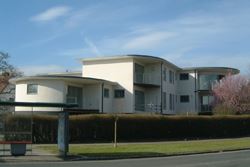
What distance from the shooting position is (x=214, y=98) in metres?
65.7

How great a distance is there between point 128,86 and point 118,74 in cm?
187

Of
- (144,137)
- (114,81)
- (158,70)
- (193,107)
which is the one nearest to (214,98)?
(193,107)

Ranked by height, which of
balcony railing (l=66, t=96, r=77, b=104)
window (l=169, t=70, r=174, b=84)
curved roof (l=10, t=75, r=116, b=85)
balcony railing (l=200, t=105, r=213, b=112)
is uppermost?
window (l=169, t=70, r=174, b=84)

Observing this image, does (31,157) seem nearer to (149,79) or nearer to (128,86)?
(128,86)

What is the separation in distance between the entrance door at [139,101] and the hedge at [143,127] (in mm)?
12112

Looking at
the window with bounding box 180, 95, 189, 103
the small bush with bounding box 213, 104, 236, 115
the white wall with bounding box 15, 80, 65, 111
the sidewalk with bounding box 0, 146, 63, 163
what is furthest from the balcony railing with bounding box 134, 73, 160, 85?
the sidewalk with bounding box 0, 146, 63, 163

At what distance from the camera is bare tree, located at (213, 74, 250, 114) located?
59.2 metres

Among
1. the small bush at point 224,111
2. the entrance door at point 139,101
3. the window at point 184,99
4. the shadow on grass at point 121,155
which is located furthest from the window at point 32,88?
the window at point 184,99

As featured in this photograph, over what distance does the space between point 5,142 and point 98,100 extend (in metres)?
27.5

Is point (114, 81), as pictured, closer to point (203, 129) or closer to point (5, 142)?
point (203, 129)

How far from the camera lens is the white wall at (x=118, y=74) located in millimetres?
54406

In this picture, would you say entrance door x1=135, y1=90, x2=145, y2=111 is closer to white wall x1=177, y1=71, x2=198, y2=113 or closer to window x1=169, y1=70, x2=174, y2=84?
window x1=169, y1=70, x2=174, y2=84

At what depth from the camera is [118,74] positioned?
181ft

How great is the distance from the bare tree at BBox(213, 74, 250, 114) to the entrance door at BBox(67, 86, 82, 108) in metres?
17.3
